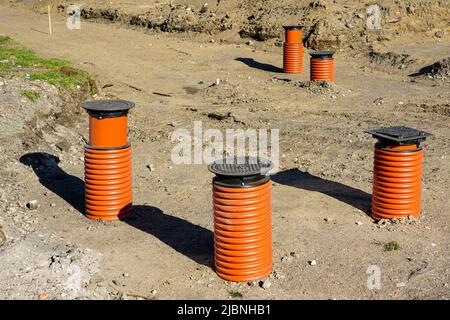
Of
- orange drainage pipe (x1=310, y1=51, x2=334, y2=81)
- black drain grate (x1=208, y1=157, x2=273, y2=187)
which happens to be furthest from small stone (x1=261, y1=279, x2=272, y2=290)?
orange drainage pipe (x1=310, y1=51, x2=334, y2=81)

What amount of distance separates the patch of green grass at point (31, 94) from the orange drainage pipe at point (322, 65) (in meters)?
8.68

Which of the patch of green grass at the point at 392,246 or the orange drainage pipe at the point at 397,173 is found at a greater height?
the orange drainage pipe at the point at 397,173

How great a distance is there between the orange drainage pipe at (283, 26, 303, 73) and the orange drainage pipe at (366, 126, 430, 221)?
41.6 feet

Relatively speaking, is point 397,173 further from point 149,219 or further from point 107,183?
point 107,183

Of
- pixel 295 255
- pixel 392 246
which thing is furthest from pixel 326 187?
pixel 295 255

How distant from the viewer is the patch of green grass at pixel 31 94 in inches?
571

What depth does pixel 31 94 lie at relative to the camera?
1462 centimetres

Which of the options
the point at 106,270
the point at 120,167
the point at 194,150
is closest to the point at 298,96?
the point at 194,150

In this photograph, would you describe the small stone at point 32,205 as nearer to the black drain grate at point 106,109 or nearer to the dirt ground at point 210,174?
the dirt ground at point 210,174

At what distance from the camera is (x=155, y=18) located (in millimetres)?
29922

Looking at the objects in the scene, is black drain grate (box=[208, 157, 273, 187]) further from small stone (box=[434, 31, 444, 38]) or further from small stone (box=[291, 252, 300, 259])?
small stone (box=[434, 31, 444, 38])

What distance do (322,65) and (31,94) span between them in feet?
29.6

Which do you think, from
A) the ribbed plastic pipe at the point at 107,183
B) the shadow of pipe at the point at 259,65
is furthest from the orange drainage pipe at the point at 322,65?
the ribbed plastic pipe at the point at 107,183
